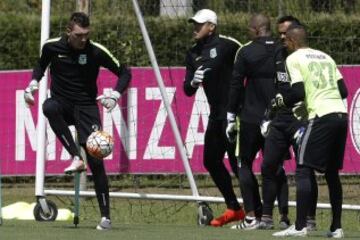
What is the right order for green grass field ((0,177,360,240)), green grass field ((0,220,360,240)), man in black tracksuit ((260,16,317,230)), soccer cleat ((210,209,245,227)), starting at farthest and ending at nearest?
soccer cleat ((210,209,245,227))
man in black tracksuit ((260,16,317,230))
green grass field ((0,177,360,240))
green grass field ((0,220,360,240))

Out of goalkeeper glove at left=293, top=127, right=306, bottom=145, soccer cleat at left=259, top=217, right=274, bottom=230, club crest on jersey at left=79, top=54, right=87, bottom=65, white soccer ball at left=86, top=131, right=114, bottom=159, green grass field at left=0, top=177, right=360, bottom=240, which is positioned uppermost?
club crest on jersey at left=79, top=54, right=87, bottom=65

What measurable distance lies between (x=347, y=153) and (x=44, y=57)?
4.89m

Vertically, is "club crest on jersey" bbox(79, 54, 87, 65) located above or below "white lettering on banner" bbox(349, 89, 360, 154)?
above

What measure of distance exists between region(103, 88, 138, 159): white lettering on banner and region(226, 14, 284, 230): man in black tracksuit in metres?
3.41

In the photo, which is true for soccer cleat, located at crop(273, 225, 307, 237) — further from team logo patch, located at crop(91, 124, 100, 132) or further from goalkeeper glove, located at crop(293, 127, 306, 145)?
team logo patch, located at crop(91, 124, 100, 132)

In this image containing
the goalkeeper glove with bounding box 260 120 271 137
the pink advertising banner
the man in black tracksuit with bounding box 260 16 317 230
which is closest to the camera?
the man in black tracksuit with bounding box 260 16 317 230

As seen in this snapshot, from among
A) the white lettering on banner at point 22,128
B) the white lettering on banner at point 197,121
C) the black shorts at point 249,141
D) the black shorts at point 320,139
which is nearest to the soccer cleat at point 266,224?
the black shorts at point 249,141

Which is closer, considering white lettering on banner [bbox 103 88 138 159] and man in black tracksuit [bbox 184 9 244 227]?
man in black tracksuit [bbox 184 9 244 227]

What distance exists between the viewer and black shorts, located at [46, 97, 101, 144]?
12.9 meters

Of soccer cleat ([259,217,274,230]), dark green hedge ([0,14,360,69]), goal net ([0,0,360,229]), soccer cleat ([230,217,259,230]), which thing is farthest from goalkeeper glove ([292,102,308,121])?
dark green hedge ([0,14,360,69])

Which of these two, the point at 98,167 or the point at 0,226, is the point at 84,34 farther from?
the point at 0,226

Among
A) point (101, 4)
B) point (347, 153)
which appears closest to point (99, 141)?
point (347, 153)

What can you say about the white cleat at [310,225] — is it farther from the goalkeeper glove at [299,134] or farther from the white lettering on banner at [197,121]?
the white lettering on banner at [197,121]

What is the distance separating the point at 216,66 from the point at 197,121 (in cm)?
286
